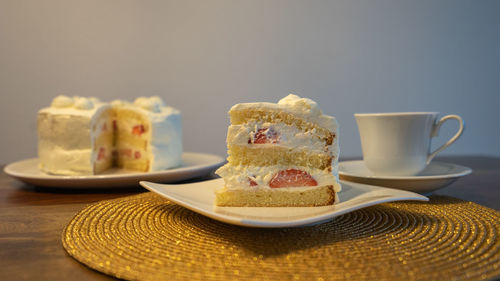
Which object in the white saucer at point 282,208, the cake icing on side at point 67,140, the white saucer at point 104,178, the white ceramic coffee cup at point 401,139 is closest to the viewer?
the white saucer at point 282,208

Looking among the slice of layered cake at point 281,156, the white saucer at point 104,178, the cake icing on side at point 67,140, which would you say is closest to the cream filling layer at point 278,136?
the slice of layered cake at point 281,156

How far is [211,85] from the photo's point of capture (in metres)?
4.27

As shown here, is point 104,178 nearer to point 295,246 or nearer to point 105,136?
point 105,136

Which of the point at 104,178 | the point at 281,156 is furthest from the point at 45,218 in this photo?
the point at 281,156

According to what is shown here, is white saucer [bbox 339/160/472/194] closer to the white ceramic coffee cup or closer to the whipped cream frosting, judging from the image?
the white ceramic coffee cup

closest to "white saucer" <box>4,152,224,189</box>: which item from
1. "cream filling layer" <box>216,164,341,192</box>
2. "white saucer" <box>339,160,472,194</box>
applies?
"cream filling layer" <box>216,164,341,192</box>

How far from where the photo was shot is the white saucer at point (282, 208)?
1016 millimetres

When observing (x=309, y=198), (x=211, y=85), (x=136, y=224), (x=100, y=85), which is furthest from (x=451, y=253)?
(x=100, y=85)

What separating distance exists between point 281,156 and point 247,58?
3.00 meters

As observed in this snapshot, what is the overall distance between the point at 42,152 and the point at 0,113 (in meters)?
2.23

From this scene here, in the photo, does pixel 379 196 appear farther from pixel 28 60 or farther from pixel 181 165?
pixel 28 60

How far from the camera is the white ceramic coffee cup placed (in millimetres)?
1593

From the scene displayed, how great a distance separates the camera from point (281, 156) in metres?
1.42

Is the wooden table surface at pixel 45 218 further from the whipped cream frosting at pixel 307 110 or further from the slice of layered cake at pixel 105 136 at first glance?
the whipped cream frosting at pixel 307 110
